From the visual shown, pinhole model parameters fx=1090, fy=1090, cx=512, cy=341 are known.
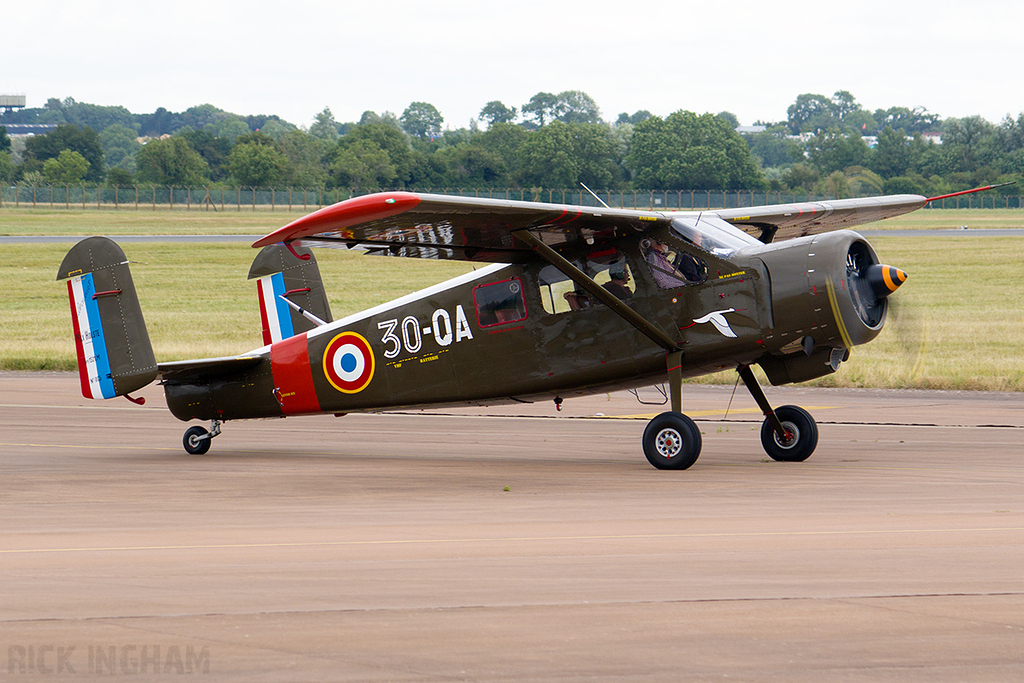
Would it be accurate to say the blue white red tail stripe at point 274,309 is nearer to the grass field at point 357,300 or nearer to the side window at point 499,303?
the side window at point 499,303

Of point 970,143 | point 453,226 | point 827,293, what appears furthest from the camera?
point 970,143

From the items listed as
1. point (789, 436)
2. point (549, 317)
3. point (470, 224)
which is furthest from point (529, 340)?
point (789, 436)

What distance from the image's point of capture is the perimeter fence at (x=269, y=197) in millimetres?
86938

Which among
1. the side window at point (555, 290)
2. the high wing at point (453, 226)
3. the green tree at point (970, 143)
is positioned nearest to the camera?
the high wing at point (453, 226)

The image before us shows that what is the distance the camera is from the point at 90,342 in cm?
1420

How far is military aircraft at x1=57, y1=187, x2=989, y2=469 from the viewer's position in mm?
11156

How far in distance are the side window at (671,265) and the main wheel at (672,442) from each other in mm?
1445

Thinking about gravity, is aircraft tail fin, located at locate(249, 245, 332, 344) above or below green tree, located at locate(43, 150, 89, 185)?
below

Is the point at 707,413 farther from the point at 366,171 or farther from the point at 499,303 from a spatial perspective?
the point at 366,171

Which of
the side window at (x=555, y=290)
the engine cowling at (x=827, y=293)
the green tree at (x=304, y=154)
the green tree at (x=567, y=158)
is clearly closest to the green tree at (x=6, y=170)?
the green tree at (x=304, y=154)

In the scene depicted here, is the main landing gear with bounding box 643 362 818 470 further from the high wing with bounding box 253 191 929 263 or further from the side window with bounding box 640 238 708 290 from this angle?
the high wing with bounding box 253 191 929 263

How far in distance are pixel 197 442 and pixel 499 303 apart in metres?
4.65

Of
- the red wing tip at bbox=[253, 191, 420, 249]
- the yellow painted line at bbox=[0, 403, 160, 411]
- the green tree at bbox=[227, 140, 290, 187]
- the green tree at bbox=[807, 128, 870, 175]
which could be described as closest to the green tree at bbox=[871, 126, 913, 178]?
the green tree at bbox=[807, 128, 870, 175]

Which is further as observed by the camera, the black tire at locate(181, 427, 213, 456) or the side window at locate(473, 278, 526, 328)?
the black tire at locate(181, 427, 213, 456)
